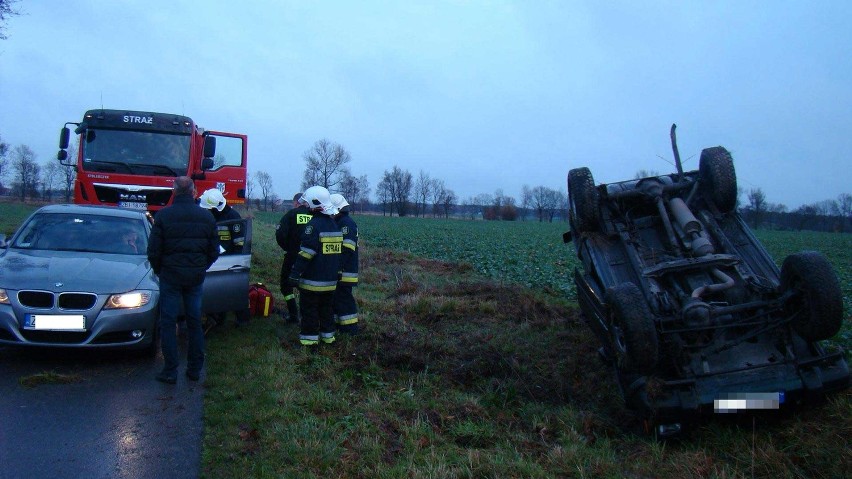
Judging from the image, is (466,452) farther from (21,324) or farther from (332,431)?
(21,324)

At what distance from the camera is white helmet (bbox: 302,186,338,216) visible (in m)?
6.96

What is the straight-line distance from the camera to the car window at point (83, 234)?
6980mm

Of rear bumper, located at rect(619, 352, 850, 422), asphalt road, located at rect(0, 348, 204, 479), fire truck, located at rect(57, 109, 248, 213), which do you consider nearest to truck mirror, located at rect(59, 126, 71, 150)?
fire truck, located at rect(57, 109, 248, 213)

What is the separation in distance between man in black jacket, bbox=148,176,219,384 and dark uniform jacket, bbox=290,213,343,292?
Answer: 113cm

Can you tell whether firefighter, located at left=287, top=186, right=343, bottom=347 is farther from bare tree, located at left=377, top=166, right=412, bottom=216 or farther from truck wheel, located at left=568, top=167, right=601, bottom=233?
bare tree, located at left=377, top=166, right=412, bottom=216

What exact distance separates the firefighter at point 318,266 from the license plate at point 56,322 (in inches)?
81.8

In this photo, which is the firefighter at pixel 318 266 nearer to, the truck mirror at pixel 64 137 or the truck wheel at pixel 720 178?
the truck wheel at pixel 720 178

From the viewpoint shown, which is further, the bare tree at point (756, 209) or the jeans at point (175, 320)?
the bare tree at point (756, 209)

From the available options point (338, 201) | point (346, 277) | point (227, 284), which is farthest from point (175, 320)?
point (338, 201)

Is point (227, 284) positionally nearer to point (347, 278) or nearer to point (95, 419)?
point (347, 278)

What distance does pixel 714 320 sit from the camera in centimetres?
483

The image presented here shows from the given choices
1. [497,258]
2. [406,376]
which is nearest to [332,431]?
[406,376]

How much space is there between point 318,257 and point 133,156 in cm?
717

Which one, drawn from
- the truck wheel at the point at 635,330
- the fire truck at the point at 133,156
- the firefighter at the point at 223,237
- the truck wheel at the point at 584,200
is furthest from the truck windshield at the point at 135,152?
the truck wheel at the point at 635,330
